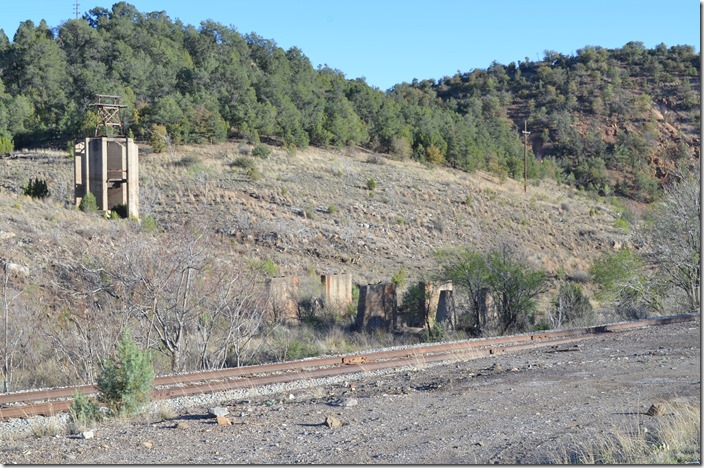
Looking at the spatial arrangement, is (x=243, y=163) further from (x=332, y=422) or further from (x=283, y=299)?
(x=332, y=422)

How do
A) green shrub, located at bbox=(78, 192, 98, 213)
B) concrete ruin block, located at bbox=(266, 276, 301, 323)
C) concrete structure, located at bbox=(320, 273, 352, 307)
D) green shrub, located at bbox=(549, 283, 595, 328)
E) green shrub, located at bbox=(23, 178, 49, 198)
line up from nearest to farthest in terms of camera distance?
green shrub, located at bbox=(549, 283, 595, 328) < concrete ruin block, located at bbox=(266, 276, 301, 323) < concrete structure, located at bbox=(320, 273, 352, 307) < green shrub, located at bbox=(78, 192, 98, 213) < green shrub, located at bbox=(23, 178, 49, 198)

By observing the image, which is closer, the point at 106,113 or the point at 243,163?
the point at 106,113

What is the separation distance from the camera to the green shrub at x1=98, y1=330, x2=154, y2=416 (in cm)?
939

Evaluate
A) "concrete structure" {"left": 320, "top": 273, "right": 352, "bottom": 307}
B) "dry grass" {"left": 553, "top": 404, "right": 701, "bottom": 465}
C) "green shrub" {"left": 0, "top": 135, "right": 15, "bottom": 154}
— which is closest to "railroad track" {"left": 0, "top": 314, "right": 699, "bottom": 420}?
"dry grass" {"left": 553, "top": 404, "right": 701, "bottom": 465}

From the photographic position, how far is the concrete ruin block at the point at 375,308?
22.9 m

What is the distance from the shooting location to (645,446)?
6832 millimetres

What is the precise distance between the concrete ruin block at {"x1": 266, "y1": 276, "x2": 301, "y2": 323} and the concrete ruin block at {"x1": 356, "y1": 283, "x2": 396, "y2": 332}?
1903 mm

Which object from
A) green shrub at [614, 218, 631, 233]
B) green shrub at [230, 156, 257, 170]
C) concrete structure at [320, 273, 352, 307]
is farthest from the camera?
green shrub at [614, 218, 631, 233]

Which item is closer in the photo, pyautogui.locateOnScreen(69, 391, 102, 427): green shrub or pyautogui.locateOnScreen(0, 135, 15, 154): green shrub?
pyautogui.locateOnScreen(69, 391, 102, 427): green shrub

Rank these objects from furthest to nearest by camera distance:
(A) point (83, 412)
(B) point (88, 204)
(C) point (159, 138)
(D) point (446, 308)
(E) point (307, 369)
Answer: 1. (C) point (159, 138)
2. (B) point (88, 204)
3. (D) point (446, 308)
4. (E) point (307, 369)
5. (A) point (83, 412)

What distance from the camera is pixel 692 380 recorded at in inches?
408

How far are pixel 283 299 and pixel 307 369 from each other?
1036cm

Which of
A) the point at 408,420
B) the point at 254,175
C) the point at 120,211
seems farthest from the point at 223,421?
the point at 254,175

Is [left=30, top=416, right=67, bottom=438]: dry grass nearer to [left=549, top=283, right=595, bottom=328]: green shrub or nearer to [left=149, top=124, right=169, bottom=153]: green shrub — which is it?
[left=549, top=283, right=595, bottom=328]: green shrub
